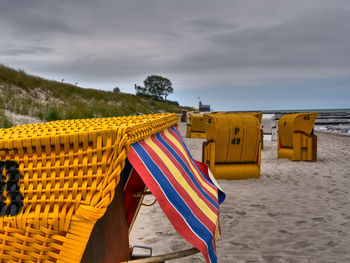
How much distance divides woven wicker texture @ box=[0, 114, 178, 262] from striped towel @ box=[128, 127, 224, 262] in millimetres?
183

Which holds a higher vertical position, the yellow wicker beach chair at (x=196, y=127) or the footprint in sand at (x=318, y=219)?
the yellow wicker beach chair at (x=196, y=127)

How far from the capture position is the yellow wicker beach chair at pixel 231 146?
6.81 metres

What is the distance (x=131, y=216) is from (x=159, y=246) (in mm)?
1169

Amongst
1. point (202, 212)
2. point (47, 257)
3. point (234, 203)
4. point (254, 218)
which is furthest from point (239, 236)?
point (47, 257)

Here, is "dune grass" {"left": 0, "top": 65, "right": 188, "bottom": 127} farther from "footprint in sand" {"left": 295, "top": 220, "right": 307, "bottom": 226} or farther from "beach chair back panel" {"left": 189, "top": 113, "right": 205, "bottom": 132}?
"footprint in sand" {"left": 295, "top": 220, "right": 307, "bottom": 226}

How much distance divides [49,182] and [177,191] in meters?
0.62

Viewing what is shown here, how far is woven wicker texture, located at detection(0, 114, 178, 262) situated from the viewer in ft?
3.69

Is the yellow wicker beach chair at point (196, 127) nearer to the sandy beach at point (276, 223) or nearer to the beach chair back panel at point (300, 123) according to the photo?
the beach chair back panel at point (300, 123)

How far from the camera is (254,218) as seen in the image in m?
4.55

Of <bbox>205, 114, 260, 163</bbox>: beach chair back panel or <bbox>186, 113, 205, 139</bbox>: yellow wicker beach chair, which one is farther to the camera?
<bbox>186, 113, 205, 139</bbox>: yellow wicker beach chair

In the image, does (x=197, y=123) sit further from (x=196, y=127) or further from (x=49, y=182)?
(x=49, y=182)

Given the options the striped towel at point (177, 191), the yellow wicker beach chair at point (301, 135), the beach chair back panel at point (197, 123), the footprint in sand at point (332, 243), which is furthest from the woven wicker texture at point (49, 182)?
the beach chair back panel at point (197, 123)

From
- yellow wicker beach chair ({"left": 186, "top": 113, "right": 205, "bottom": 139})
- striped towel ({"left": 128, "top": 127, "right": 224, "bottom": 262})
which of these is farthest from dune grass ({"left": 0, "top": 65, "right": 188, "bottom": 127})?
striped towel ({"left": 128, "top": 127, "right": 224, "bottom": 262})

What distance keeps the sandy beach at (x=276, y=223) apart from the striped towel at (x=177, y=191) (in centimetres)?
170
